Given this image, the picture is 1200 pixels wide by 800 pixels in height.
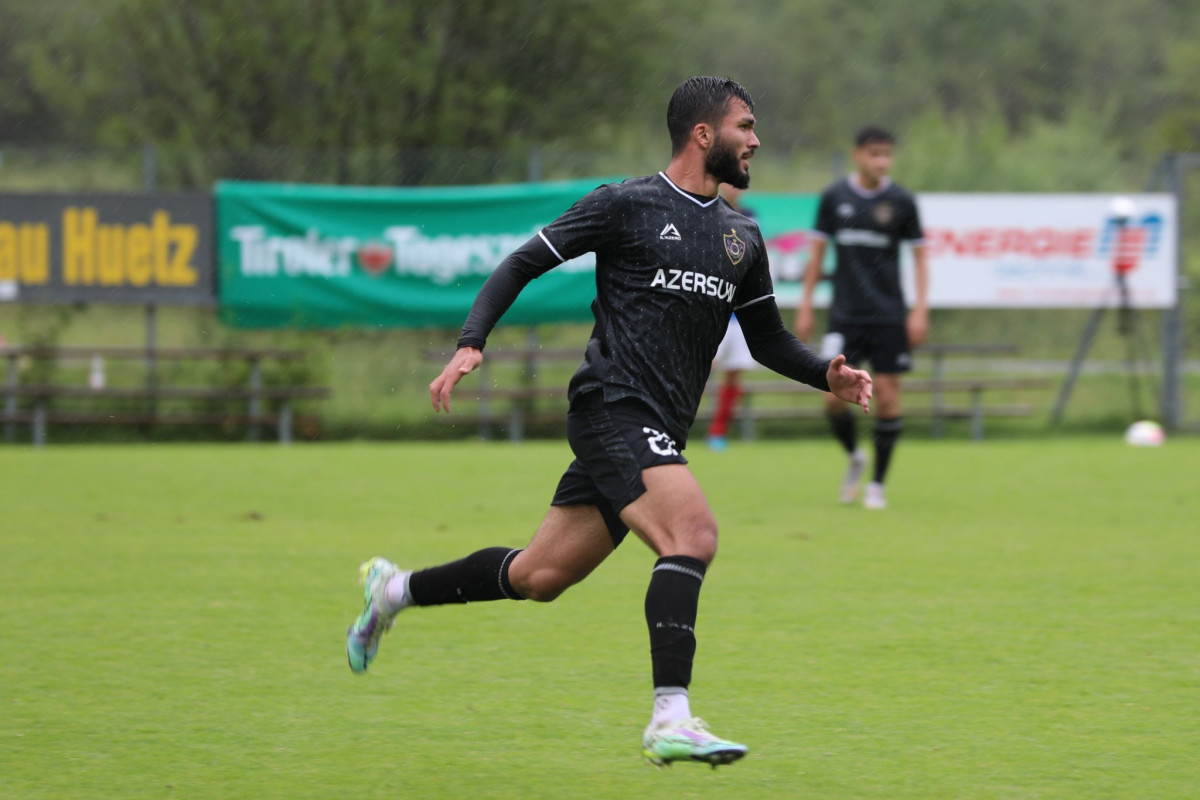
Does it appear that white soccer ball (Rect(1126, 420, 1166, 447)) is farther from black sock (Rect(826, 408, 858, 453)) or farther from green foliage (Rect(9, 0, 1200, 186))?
green foliage (Rect(9, 0, 1200, 186))

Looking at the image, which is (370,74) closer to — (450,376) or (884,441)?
(884,441)

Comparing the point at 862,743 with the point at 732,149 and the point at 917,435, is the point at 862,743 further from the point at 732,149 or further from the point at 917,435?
the point at 917,435

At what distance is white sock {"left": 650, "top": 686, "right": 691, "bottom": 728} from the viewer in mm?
4137

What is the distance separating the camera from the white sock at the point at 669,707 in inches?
163

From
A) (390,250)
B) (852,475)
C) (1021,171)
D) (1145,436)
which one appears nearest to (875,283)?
(852,475)

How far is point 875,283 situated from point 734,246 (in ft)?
19.5

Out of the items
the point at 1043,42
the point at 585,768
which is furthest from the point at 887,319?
the point at 1043,42

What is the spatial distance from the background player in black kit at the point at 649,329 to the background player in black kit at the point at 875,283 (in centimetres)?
565

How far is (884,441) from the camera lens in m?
10.6

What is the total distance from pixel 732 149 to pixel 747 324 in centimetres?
63

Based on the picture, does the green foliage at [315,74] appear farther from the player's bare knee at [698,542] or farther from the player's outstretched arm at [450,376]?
the player's bare knee at [698,542]

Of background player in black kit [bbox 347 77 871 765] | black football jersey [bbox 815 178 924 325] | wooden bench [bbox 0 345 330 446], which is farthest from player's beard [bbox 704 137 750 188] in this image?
wooden bench [bbox 0 345 330 446]

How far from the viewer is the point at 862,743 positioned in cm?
489

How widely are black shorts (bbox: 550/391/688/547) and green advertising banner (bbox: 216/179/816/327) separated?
1153 centimetres
